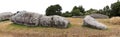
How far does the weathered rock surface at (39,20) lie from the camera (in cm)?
2891

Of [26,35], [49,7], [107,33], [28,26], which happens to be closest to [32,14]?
[28,26]

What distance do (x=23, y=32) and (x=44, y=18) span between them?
2.66m

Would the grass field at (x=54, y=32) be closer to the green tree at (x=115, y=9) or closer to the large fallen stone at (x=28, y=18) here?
the large fallen stone at (x=28, y=18)

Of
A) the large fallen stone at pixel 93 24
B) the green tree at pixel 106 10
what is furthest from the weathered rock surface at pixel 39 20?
the green tree at pixel 106 10

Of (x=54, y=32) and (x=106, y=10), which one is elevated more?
(x=106, y=10)

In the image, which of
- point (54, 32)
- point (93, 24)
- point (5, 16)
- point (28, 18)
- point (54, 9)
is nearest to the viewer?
point (54, 32)

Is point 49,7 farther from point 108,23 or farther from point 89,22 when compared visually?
point 89,22

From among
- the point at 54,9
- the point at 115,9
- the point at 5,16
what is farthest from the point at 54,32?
the point at 115,9

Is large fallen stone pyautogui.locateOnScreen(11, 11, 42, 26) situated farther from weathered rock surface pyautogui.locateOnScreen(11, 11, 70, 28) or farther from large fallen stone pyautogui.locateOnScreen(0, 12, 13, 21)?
large fallen stone pyautogui.locateOnScreen(0, 12, 13, 21)

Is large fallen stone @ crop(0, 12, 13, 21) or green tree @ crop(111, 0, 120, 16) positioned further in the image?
green tree @ crop(111, 0, 120, 16)

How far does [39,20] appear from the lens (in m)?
29.3

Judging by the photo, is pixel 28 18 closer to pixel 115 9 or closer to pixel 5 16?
pixel 5 16

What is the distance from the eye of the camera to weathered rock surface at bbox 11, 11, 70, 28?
28.9 meters

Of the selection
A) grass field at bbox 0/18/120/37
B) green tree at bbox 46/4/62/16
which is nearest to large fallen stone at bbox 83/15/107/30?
grass field at bbox 0/18/120/37
